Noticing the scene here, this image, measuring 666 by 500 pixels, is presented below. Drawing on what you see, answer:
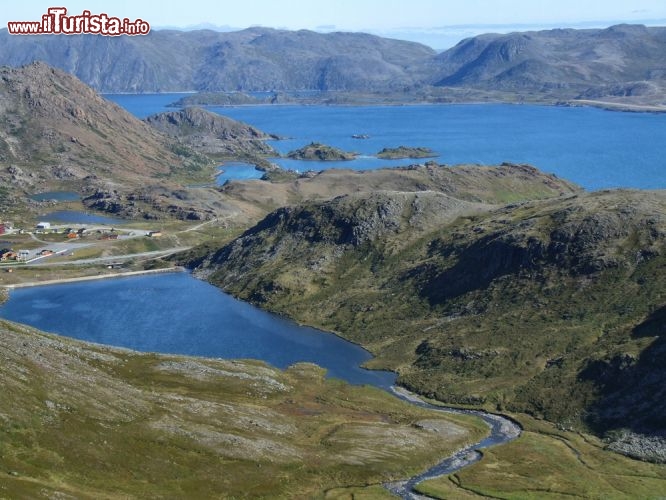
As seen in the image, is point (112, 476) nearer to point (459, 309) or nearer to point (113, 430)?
point (113, 430)

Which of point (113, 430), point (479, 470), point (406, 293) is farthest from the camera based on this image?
point (406, 293)

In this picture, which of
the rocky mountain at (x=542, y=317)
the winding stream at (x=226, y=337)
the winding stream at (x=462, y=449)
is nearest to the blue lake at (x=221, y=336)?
the winding stream at (x=226, y=337)

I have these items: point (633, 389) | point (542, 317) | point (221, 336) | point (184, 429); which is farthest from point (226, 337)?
point (633, 389)

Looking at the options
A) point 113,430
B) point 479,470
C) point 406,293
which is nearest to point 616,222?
point 406,293

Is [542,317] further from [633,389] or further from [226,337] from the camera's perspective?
[226,337]

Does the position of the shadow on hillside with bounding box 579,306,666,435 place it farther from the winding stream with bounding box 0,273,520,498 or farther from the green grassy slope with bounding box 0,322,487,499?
the winding stream with bounding box 0,273,520,498

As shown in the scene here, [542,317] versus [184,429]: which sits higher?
[542,317]

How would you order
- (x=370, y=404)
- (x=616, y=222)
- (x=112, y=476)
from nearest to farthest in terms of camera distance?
(x=112, y=476) → (x=370, y=404) → (x=616, y=222)

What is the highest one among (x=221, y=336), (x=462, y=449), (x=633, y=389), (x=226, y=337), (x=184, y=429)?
(x=633, y=389)

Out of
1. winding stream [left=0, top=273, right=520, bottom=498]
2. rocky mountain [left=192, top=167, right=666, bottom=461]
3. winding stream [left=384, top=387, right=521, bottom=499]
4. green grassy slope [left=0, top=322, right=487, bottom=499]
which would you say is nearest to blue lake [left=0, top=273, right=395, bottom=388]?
winding stream [left=0, top=273, right=520, bottom=498]
